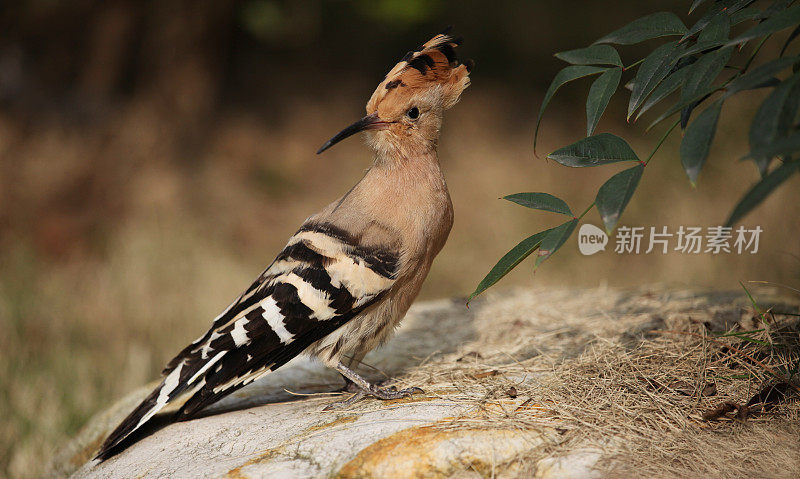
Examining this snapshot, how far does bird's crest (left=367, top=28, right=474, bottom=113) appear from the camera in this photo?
7.11 ft

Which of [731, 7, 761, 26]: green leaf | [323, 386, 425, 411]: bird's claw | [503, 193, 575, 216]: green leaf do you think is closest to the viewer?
[731, 7, 761, 26]: green leaf

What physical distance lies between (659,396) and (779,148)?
904 mm

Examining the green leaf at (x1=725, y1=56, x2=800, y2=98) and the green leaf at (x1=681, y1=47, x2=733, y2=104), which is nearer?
the green leaf at (x1=725, y1=56, x2=800, y2=98)

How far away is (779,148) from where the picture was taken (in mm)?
1061

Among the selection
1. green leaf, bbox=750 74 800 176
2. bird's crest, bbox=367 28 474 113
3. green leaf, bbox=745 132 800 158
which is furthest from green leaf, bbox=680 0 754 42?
bird's crest, bbox=367 28 474 113

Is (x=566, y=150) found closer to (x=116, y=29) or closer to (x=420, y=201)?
(x=420, y=201)

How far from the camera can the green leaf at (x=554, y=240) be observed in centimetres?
134

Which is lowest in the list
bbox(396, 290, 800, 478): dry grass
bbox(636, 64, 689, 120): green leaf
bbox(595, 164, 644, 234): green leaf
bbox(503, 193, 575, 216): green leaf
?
bbox(396, 290, 800, 478): dry grass

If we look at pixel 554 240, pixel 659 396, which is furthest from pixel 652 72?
pixel 659 396

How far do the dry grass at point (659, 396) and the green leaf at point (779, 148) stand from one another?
72 centimetres

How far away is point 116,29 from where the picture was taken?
568cm

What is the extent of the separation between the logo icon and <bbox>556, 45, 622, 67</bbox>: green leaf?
2.64m

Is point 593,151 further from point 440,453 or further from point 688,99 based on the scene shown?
point 440,453

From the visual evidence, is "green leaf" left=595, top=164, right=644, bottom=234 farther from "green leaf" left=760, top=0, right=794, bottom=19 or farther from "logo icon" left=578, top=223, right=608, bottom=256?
"logo icon" left=578, top=223, right=608, bottom=256
